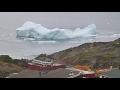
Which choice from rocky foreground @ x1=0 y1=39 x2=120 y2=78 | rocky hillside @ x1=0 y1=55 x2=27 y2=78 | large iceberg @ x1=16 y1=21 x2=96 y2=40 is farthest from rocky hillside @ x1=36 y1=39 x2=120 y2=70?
large iceberg @ x1=16 y1=21 x2=96 y2=40

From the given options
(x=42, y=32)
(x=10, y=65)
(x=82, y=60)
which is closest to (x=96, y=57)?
(x=82, y=60)

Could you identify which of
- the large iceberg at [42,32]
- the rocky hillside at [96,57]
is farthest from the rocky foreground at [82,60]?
the large iceberg at [42,32]

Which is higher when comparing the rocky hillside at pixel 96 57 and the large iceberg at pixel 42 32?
the large iceberg at pixel 42 32

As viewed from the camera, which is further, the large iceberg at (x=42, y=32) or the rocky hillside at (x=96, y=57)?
the large iceberg at (x=42, y=32)

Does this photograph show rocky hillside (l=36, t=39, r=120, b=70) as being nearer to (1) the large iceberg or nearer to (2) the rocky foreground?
(2) the rocky foreground

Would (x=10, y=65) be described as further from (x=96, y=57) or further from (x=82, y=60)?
(x=96, y=57)

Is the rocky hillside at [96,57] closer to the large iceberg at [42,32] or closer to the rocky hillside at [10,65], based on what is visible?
the rocky hillside at [10,65]

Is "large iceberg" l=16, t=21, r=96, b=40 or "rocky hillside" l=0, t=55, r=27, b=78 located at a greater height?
"large iceberg" l=16, t=21, r=96, b=40

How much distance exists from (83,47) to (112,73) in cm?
1097

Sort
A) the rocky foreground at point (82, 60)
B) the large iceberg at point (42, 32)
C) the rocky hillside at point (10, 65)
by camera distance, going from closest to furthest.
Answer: the rocky hillside at point (10, 65), the rocky foreground at point (82, 60), the large iceberg at point (42, 32)

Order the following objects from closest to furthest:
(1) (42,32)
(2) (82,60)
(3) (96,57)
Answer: (2) (82,60) → (3) (96,57) → (1) (42,32)
